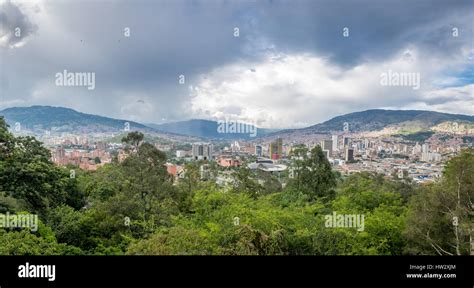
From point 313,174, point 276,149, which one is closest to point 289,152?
point 276,149

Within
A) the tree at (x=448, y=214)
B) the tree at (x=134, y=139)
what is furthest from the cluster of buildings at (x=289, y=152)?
the tree at (x=448, y=214)

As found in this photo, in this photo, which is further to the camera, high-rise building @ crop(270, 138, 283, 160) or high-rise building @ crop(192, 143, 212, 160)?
high-rise building @ crop(270, 138, 283, 160)

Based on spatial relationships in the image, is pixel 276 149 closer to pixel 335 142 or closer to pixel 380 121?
pixel 335 142

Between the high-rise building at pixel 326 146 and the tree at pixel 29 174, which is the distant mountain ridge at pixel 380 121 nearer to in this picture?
the high-rise building at pixel 326 146

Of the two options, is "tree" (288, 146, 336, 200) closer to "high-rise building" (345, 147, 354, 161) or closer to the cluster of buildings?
the cluster of buildings

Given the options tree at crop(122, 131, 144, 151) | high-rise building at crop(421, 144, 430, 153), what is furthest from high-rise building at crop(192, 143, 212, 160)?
high-rise building at crop(421, 144, 430, 153)

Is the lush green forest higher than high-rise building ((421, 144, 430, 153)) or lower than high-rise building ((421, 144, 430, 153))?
lower
